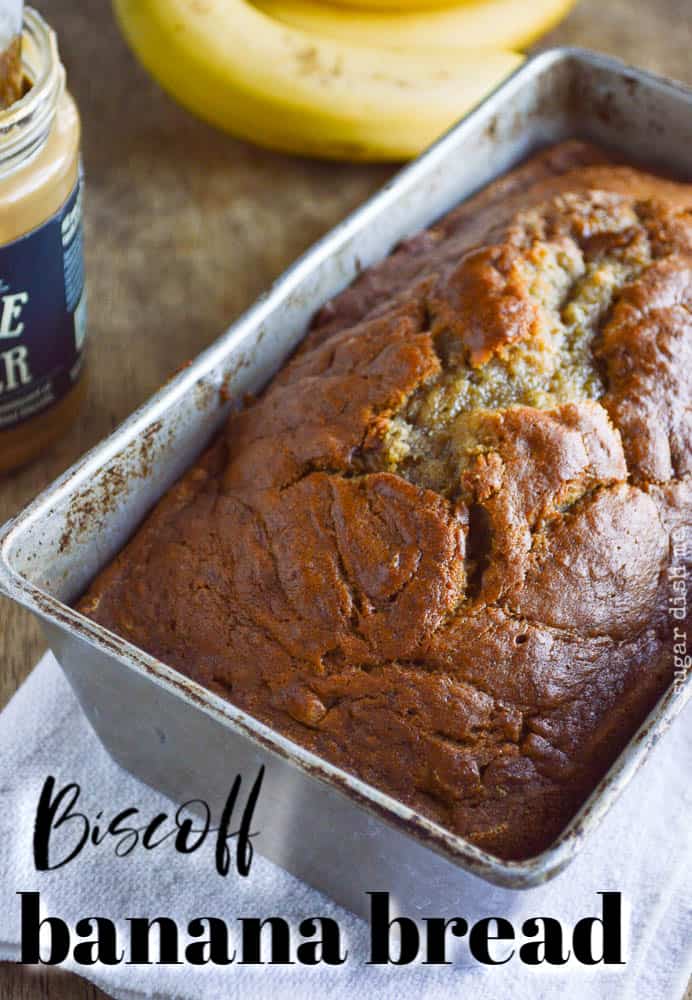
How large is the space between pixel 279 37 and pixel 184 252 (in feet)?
1.32

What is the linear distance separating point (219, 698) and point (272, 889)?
34 cm

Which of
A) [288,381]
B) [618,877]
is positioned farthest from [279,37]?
[618,877]

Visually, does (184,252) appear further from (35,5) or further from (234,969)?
(234,969)

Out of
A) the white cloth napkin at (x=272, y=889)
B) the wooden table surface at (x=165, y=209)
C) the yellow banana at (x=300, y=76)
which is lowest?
the white cloth napkin at (x=272, y=889)

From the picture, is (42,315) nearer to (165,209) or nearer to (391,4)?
(165,209)

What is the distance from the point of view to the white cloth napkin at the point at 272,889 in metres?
1.35

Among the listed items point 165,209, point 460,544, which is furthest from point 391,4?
point 460,544

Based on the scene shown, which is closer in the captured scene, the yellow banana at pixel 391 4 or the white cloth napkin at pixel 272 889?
the white cloth napkin at pixel 272 889

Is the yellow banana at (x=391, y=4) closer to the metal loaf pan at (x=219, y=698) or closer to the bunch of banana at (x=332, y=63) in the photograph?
the bunch of banana at (x=332, y=63)

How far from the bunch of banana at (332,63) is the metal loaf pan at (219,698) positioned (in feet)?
0.80

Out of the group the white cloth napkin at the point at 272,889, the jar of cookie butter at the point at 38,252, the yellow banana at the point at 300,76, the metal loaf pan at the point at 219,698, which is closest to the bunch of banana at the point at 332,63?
the yellow banana at the point at 300,76

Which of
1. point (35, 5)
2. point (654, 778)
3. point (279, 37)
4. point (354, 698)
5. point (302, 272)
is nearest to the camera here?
point (354, 698)

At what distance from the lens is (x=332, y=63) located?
214cm

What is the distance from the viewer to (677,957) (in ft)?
4.54
